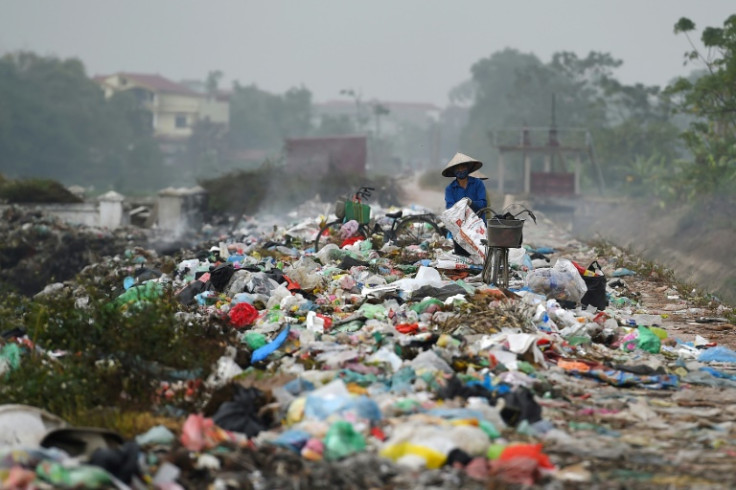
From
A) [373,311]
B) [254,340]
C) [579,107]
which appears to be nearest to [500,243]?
[373,311]

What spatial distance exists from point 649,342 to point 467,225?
2715mm

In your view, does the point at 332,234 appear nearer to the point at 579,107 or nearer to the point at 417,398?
the point at 417,398

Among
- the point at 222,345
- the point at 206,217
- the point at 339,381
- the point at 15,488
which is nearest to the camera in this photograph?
the point at 15,488

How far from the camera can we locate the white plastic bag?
8.88 m

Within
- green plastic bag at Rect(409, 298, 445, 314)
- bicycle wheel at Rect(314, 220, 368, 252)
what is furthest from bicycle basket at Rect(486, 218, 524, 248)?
bicycle wheel at Rect(314, 220, 368, 252)

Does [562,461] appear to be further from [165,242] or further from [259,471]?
[165,242]

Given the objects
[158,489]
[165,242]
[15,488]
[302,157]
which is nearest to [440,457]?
[158,489]

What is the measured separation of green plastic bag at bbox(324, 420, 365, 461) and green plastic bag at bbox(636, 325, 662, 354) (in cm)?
302

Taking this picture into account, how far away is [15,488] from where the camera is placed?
364cm

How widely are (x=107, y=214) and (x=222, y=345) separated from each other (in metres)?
16.3

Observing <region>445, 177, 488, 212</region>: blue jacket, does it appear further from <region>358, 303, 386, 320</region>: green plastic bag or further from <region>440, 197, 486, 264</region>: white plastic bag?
<region>358, 303, 386, 320</region>: green plastic bag

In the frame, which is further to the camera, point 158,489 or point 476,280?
point 476,280

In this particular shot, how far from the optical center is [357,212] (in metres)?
11.6

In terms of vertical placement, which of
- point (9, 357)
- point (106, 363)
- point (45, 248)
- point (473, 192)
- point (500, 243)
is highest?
point (473, 192)
